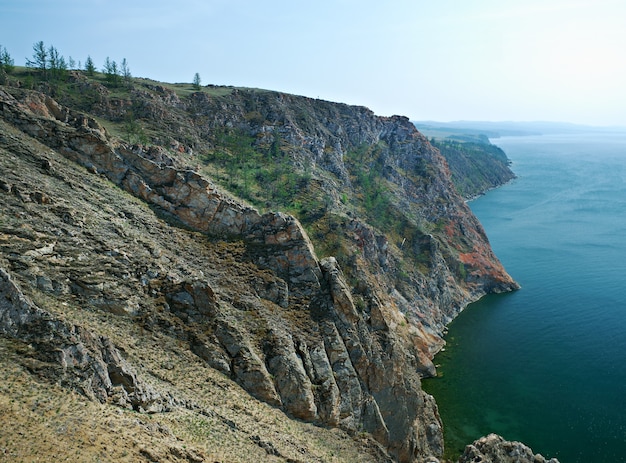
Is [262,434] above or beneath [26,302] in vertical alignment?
beneath

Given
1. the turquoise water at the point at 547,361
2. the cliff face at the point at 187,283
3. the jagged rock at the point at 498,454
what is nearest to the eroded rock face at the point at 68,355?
the cliff face at the point at 187,283

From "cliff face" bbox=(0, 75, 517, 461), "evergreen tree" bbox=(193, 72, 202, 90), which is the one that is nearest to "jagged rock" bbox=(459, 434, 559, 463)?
"cliff face" bbox=(0, 75, 517, 461)

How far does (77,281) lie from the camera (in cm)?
3528

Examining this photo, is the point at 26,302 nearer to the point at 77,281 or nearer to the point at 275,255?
the point at 77,281

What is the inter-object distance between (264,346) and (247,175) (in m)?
51.3

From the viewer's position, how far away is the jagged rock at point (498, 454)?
44.2m

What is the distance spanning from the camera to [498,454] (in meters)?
44.8

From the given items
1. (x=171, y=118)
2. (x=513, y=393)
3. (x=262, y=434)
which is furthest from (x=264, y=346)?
(x=171, y=118)

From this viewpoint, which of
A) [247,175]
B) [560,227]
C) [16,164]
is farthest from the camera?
[560,227]

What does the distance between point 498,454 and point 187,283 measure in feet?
124

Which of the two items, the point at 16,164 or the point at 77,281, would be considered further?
the point at 16,164

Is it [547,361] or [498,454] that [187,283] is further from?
[547,361]

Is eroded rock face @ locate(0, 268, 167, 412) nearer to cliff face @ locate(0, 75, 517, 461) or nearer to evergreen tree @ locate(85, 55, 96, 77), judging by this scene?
cliff face @ locate(0, 75, 517, 461)

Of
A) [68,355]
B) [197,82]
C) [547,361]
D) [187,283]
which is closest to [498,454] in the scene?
[547,361]
